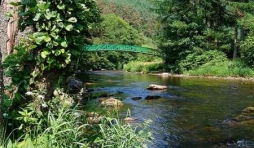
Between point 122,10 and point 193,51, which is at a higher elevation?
point 122,10

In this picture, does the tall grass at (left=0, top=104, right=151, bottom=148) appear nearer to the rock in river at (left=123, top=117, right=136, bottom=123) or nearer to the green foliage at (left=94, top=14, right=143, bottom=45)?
the rock in river at (left=123, top=117, right=136, bottom=123)

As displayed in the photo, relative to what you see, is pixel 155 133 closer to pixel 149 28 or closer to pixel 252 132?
pixel 252 132

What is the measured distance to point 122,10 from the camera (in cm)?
11088

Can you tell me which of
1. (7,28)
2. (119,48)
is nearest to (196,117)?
(7,28)

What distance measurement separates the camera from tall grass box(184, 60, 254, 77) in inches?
973

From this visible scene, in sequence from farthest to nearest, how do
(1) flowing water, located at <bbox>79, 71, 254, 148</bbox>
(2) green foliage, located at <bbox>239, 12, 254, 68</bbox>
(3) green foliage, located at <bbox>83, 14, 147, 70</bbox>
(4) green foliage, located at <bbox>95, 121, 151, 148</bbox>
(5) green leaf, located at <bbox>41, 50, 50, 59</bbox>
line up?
(3) green foliage, located at <bbox>83, 14, 147, 70</bbox> → (2) green foliage, located at <bbox>239, 12, 254, 68</bbox> → (1) flowing water, located at <bbox>79, 71, 254, 148</bbox> → (5) green leaf, located at <bbox>41, 50, 50, 59</bbox> → (4) green foliage, located at <bbox>95, 121, 151, 148</bbox>

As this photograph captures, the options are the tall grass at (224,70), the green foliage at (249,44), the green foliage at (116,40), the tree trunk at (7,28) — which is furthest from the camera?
the green foliage at (116,40)

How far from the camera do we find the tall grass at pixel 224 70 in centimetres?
2470

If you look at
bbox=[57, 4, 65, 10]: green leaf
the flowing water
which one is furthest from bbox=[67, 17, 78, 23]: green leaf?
the flowing water

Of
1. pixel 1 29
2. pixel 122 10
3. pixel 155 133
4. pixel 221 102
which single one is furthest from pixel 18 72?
pixel 122 10

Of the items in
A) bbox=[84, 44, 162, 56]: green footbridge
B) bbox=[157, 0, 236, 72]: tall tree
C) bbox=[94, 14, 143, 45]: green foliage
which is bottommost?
bbox=[84, 44, 162, 56]: green footbridge

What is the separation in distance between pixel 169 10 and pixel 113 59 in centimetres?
2782

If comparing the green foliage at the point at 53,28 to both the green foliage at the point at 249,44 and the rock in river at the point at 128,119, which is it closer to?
the rock in river at the point at 128,119

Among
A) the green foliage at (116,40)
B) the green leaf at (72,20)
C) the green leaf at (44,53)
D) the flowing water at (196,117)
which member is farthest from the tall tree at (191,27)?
the green leaf at (44,53)
